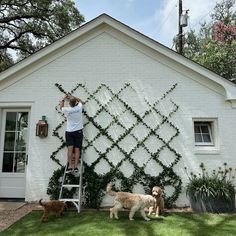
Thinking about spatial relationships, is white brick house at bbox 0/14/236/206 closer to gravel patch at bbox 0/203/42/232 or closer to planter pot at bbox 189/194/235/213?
gravel patch at bbox 0/203/42/232

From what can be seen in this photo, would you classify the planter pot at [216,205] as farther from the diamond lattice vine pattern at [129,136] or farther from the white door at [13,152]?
the white door at [13,152]

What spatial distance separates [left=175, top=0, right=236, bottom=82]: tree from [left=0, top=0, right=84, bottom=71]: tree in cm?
888

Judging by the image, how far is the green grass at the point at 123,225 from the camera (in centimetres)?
459

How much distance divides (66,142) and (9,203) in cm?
216

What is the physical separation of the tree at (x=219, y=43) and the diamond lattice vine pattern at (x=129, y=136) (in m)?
9.07

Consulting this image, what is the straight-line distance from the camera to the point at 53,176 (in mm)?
6871

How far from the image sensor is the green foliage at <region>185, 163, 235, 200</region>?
6.11 meters

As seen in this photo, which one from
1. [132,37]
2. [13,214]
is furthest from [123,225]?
[132,37]

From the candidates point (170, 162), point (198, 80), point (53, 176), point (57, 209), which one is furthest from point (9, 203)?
point (198, 80)

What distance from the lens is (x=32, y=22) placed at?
1723 cm

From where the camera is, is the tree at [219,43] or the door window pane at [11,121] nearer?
the door window pane at [11,121]

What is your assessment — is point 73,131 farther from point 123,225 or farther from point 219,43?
point 219,43

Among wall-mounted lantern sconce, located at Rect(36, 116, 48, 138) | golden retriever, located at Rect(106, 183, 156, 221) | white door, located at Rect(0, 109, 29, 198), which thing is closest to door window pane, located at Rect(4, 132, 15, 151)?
white door, located at Rect(0, 109, 29, 198)

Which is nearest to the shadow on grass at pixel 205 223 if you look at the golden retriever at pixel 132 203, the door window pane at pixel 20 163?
the golden retriever at pixel 132 203
